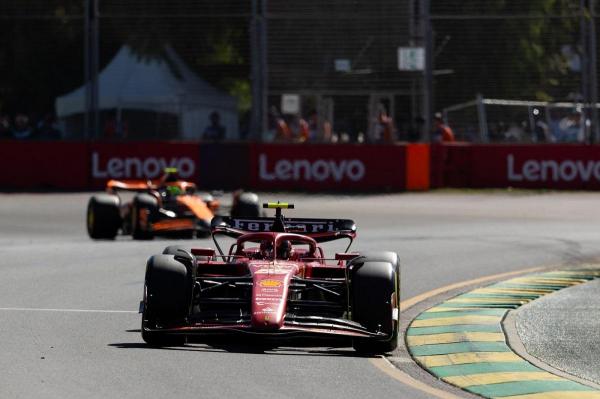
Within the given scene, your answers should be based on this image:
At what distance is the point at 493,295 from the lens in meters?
14.0

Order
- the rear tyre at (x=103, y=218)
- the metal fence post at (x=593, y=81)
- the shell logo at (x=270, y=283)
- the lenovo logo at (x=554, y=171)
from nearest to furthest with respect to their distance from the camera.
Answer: the shell logo at (x=270, y=283)
the rear tyre at (x=103, y=218)
the lenovo logo at (x=554, y=171)
the metal fence post at (x=593, y=81)

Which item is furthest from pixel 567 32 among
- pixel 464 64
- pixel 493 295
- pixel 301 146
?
pixel 493 295

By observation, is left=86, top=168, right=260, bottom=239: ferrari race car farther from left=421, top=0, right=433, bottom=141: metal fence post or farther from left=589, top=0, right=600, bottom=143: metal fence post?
left=589, top=0, right=600, bottom=143: metal fence post

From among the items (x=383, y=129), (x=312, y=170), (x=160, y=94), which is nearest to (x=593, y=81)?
(x=383, y=129)

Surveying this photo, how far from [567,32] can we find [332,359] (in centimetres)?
2352

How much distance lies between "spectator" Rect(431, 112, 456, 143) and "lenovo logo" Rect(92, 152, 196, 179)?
217 inches

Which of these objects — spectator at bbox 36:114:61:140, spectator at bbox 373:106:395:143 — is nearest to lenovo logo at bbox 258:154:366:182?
spectator at bbox 373:106:395:143

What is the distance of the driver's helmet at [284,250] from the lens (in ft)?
36.9

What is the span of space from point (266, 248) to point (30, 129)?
75.7ft

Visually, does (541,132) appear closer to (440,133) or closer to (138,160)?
(440,133)

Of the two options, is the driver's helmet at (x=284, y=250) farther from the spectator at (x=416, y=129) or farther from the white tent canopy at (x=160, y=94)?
the white tent canopy at (x=160, y=94)

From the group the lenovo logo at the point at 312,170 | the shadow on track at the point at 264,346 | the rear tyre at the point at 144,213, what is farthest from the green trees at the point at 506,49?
the shadow on track at the point at 264,346

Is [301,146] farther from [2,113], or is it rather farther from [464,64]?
[2,113]

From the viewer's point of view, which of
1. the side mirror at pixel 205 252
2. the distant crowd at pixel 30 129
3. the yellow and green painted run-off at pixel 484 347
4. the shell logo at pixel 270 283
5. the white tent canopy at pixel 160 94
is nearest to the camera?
the yellow and green painted run-off at pixel 484 347
